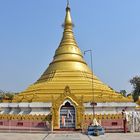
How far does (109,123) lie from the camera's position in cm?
2955

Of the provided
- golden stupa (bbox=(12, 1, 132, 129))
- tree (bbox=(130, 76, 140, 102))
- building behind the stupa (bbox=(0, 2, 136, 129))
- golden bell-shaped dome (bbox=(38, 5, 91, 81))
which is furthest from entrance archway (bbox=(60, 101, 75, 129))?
tree (bbox=(130, 76, 140, 102))

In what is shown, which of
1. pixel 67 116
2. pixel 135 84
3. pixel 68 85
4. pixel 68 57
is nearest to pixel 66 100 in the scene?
pixel 67 116

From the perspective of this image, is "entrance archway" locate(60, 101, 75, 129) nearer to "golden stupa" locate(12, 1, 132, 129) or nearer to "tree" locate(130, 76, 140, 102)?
"golden stupa" locate(12, 1, 132, 129)

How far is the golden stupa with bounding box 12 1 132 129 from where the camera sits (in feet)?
101

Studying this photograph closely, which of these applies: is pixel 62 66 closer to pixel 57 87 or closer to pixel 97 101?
pixel 57 87

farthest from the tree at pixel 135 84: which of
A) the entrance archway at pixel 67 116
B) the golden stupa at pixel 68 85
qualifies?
the entrance archway at pixel 67 116

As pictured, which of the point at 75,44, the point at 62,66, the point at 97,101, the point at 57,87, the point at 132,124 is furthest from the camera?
the point at 75,44

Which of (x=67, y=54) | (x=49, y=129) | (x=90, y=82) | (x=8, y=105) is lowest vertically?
(x=49, y=129)

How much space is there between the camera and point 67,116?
101ft

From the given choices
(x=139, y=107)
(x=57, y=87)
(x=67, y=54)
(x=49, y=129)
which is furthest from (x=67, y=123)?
(x=67, y=54)

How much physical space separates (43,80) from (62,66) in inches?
118

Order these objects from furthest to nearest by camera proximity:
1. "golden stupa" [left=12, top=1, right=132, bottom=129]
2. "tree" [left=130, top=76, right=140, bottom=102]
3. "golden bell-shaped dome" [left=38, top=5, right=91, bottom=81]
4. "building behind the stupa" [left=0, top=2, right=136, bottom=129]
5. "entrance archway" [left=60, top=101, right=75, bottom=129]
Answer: "tree" [left=130, top=76, right=140, bottom=102] < "golden bell-shaped dome" [left=38, top=5, right=91, bottom=81] < "golden stupa" [left=12, top=1, right=132, bottom=129] < "entrance archway" [left=60, top=101, right=75, bottom=129] < "building behind the stupa" [left=0, top=2, right=136, bottom=129]

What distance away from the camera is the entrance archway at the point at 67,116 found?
30328 mm

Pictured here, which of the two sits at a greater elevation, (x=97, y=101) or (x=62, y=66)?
(x=62, y=66)
